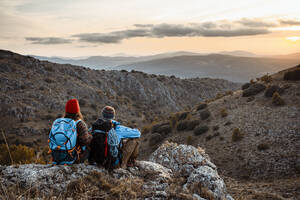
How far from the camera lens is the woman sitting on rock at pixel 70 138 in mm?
4641

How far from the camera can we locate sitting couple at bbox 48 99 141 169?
4.70 meters

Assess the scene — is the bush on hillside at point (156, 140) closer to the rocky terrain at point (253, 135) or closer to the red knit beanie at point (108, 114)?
the rocky terrain at point (253, 135)

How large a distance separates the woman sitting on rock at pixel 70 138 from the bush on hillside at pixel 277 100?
2034 centimetres

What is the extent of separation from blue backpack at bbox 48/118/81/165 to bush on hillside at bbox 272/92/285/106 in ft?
67.8

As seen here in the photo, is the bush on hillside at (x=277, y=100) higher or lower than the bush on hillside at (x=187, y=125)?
higher

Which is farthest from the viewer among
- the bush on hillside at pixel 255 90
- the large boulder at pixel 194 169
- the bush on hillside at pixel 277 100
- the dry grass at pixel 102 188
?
the bush on hillside at pixel 255 90

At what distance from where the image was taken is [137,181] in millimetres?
5184

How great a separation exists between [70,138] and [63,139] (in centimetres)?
15

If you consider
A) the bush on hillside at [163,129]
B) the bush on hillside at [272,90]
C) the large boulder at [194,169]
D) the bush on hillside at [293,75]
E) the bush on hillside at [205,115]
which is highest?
the bush on hillside at [293,75]

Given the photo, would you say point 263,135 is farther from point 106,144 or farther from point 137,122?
point 137,122

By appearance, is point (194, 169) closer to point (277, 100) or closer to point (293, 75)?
point (277, 100)

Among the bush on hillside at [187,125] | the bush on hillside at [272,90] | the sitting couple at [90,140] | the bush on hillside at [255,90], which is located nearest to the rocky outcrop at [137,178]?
the sitting couple at [90,140]

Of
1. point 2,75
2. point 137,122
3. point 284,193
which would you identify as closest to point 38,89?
point 2,75

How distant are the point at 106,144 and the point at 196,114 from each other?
21.8m
